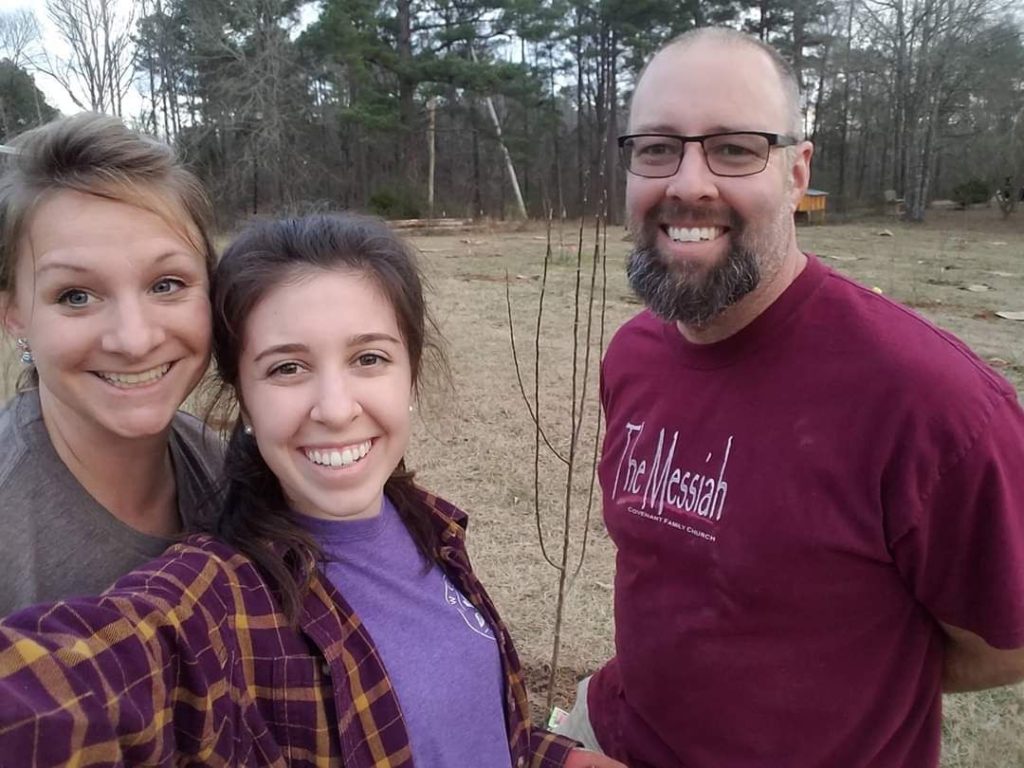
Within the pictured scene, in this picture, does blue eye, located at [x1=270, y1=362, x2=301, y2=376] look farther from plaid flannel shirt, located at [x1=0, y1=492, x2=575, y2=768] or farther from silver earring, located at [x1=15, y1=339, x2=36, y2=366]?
silver earring, located at [x1=15, y1=339, x2=36, y2=366]

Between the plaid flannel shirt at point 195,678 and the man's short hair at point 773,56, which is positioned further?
the man's short hair at point 773,56

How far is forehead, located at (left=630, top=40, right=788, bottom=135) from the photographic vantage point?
170cm

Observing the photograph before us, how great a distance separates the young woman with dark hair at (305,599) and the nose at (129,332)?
0.14m

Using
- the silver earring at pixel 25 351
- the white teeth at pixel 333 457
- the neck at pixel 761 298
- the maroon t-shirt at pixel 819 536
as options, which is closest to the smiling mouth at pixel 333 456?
the white teeth at pixel 333 457

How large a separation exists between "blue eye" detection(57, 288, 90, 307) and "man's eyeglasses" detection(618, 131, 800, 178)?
1.22 metres

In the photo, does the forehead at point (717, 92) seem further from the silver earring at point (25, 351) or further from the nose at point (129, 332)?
the silver earring at point (25, 351)

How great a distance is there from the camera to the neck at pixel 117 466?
1193mm

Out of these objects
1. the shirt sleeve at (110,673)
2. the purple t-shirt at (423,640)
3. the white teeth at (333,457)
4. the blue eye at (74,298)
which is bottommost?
the purple t-shirt at (423,640)

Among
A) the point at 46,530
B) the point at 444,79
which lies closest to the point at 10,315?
the point at 46,530

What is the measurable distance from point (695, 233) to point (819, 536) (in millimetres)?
722

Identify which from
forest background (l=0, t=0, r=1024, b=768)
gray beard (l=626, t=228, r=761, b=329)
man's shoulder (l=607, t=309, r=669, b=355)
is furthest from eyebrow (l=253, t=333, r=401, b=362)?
forest background (l=0, t=0, r=1024, b=768)

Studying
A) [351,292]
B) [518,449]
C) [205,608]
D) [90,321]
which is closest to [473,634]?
[205,608]

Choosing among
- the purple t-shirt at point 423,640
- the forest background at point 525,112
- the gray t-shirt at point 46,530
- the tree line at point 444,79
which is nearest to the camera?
the gray t-shirt at point 46,530

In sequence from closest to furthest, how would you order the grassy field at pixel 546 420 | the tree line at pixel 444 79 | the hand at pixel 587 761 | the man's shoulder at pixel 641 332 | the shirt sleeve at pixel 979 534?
the shirt sleeve at pixel 979 534
the hand at pixel 587 761
the man's shoulder at pixel 641 332
the grassy field at pixel 546 420
the tree line at pixel 444 79
